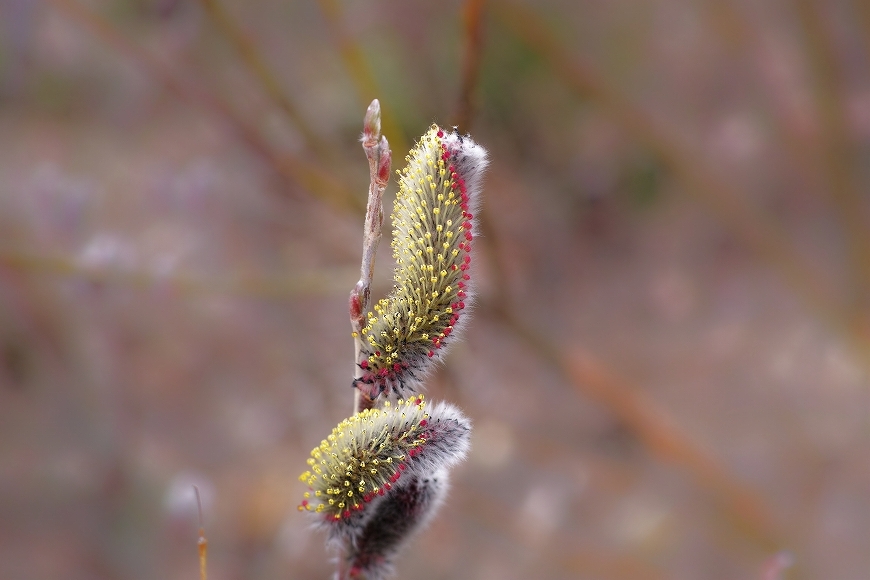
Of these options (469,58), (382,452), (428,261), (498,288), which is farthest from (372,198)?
(498,288)

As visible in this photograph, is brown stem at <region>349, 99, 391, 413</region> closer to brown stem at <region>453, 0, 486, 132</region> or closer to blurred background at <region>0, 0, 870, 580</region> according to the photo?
brown stem at <region>453, 0, 486, 132</region>

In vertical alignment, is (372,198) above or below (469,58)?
below

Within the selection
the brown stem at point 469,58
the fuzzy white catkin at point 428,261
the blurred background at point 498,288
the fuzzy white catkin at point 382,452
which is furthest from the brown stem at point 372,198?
the blurred background at point 498,288

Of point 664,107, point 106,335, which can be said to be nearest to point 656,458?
point 664,107

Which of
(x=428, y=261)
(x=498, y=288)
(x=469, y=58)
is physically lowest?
(x=428, y=261)

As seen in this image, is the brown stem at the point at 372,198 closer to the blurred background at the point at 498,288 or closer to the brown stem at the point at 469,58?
the brown stem at the point at 469,58

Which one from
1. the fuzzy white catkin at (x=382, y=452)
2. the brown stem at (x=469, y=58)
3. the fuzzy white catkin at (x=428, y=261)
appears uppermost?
the brown stem at (x=469, y=58)

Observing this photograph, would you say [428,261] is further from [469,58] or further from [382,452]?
[469,58]

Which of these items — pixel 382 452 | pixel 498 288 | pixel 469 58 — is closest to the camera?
pixel 382 452
